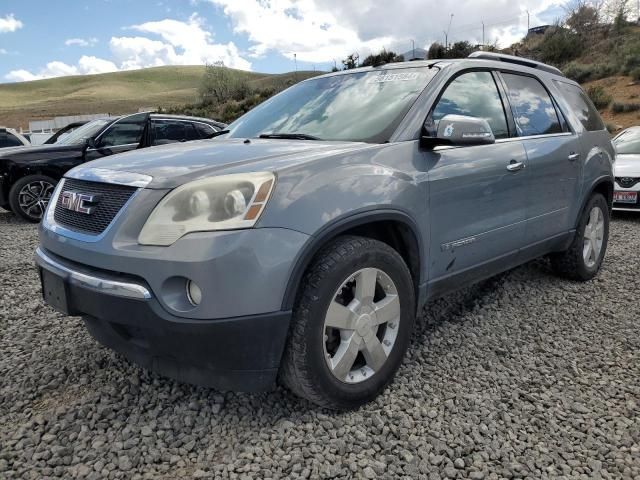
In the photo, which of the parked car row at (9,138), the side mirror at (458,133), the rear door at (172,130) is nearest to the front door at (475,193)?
the side mirror at (458,133)

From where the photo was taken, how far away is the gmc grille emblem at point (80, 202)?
2.26 metres


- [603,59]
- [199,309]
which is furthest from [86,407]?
[603,59]

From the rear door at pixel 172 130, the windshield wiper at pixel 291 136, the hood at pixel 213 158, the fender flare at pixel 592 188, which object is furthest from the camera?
the rear door at pixel 172 130

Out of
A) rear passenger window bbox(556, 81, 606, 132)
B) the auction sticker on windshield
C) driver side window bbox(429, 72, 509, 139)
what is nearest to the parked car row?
the auction sticker on windshield

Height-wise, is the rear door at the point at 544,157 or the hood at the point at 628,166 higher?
the rear door at the point at 544,157

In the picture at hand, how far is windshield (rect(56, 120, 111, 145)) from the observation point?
8102 mm

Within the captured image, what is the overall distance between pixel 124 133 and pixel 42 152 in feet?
4.03

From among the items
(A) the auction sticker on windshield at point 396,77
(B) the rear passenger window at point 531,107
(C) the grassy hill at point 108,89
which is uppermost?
(C) the grassy hill at point 108,89

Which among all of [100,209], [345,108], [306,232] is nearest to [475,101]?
[345,108]

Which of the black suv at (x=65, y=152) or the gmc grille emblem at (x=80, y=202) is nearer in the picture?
the gmc grille emblem at (x=80, y=202)

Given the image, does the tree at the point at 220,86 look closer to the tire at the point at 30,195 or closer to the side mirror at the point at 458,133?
the tire at the point at 30,195

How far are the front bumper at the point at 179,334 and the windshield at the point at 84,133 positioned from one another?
6.68m

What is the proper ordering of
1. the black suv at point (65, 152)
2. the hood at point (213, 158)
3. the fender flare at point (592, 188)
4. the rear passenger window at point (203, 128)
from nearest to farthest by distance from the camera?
the hood at point (213, 158)
the fender flare at point (592, 188)
the black suv at point (65, 152)
the rear passenger window at point (203, 128)

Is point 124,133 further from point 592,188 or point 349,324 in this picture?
point 349,324
